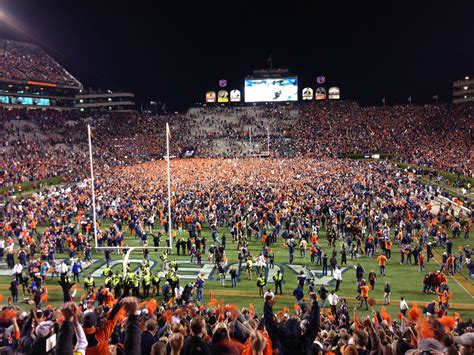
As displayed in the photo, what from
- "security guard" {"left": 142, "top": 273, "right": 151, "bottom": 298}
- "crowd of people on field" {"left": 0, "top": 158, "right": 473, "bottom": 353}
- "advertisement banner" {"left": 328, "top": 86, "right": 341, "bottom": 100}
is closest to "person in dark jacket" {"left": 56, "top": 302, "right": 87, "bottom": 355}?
"crowd of people on field" {"left": 0, "top": 158, "right": 473, "bottom": 353}

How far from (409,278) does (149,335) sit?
15181mm

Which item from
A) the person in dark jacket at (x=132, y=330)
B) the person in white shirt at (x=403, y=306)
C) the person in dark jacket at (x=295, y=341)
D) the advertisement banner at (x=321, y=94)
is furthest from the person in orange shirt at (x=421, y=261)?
the advertisement banner at (x=321, y=94)

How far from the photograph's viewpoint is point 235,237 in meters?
23.2

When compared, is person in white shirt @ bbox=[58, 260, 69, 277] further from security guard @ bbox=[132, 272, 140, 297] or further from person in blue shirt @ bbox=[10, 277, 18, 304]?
security guard @ bbox=[132, 272, 140, 297]

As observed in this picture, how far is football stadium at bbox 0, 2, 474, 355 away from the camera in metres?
4.62

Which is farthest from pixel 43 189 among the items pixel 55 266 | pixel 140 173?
pixel 55 266

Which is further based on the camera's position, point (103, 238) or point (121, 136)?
point (121, 136)

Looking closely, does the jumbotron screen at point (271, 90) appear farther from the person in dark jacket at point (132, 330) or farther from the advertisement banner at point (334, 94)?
the person in dark jacket at point (132, 330)

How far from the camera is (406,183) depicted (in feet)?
111

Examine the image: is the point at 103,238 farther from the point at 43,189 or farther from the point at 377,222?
the point at 43,189

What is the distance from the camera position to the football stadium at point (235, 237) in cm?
462

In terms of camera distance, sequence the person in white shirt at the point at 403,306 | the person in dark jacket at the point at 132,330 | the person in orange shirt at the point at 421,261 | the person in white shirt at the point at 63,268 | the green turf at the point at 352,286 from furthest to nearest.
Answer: the person in orange shirt at the point at 421,261 < the person in white shirt at the point at 63,268 < the green turf at the point at 352,286 < the person in white shirt at the point at 403,306 < the person in dark jacket at the point at 132,330

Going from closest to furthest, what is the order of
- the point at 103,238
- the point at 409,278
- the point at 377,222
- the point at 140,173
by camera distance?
the point at 409,278, the point at 103,238, the point at 377,222, the point at 140,173

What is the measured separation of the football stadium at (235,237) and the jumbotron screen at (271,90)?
1151 centimetres
